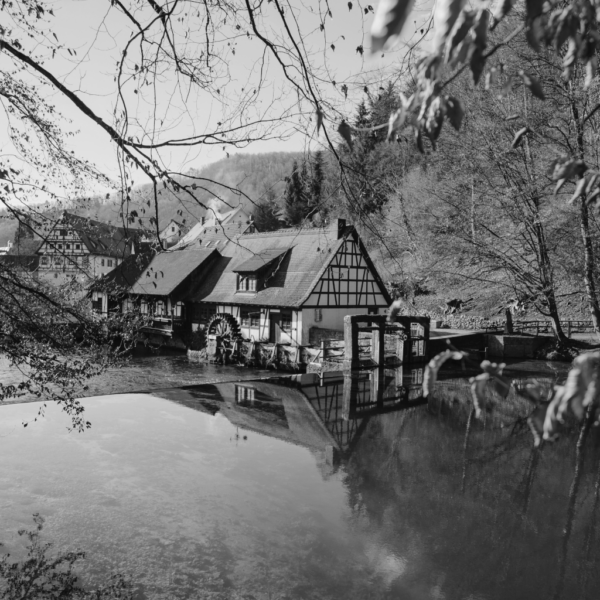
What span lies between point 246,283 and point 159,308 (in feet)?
21.8

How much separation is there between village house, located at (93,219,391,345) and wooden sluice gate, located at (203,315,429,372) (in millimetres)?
1098

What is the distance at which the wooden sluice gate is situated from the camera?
22219 millimetres

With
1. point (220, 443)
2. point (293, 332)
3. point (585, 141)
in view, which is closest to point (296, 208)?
point (293, 332)

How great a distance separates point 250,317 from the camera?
1094 inches

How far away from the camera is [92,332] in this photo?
7281 millimetres

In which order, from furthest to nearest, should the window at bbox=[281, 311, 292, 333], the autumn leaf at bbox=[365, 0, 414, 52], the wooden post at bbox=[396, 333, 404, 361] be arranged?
the window at bbox=[281, 311, 292, 333], the wooden post at bbox=[396, 333, 404, 361], the autumn leaf at bbox=[365, 0, 414, 52]

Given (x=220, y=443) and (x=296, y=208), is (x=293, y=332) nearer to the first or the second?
(x=220, y=443)

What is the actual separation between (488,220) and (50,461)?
16427 millimetres

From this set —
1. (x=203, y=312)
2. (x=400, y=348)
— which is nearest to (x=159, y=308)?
(x=203, y=312)

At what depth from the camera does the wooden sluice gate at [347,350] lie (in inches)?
875

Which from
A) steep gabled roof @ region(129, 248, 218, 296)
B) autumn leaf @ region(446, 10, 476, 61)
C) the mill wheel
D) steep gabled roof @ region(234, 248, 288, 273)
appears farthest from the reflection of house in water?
steep gabled roof @ region(129, 248, 218, 296)

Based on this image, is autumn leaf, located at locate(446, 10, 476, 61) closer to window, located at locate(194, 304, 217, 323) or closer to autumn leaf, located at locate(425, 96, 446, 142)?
autumn leaf, located at locate(425, 96, 446, 142)

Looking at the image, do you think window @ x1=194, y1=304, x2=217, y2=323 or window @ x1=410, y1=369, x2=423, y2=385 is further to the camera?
window @ x1=194, y1=304, x2=217, y2=323

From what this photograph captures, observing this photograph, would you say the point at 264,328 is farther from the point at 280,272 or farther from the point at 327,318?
the point at 327,318
